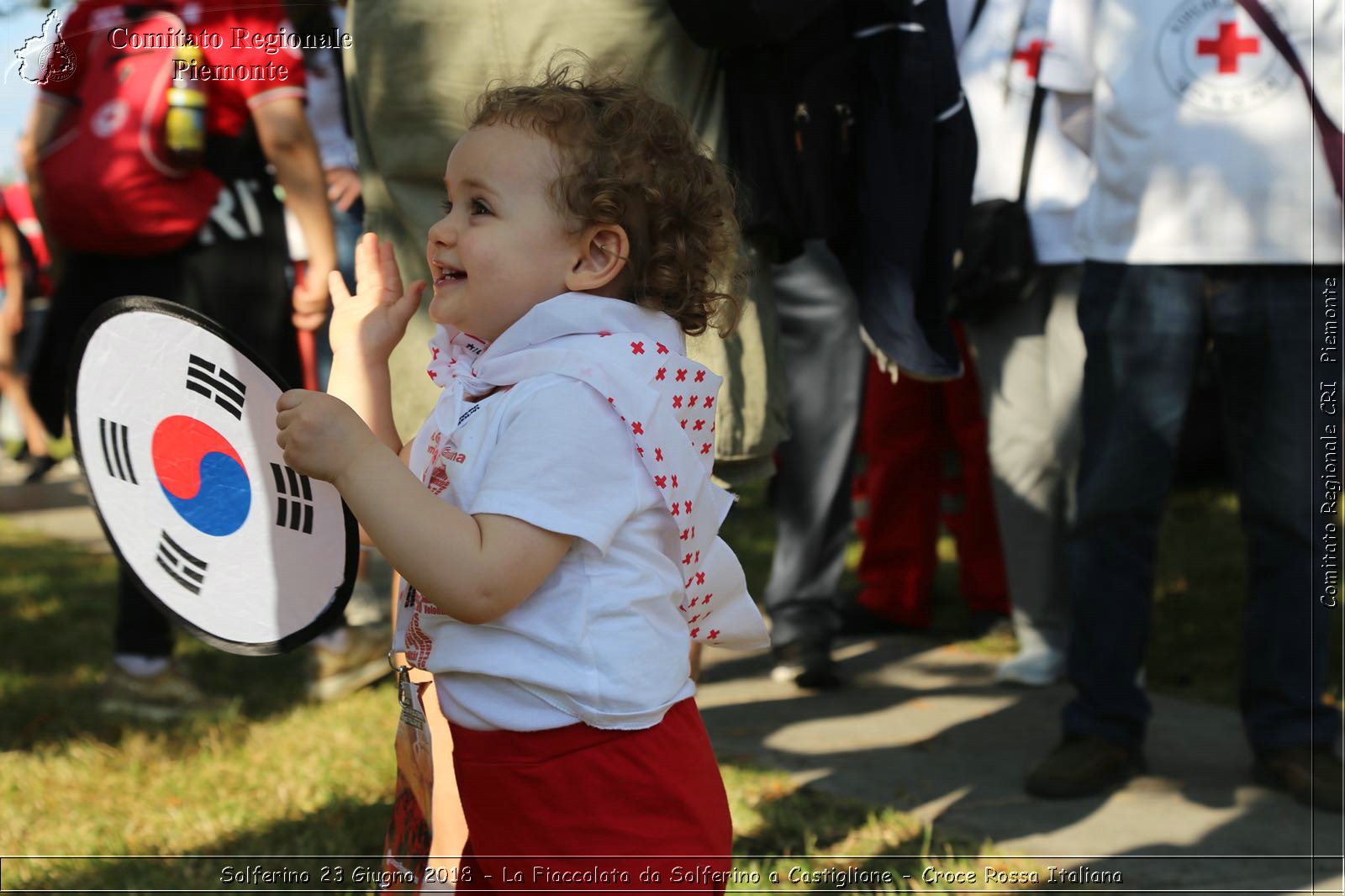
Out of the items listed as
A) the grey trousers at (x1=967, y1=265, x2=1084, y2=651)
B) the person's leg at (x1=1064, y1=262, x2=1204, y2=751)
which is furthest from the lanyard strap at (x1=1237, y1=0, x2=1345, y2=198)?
the grey trousers at (x1=967, y1=265, x2=1084, y2=651)

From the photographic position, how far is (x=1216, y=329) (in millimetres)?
3234

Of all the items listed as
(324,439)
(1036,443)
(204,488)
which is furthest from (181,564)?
(1036,443)

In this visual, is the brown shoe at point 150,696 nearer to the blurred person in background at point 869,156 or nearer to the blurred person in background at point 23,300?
the blurred person in background at point 869,156

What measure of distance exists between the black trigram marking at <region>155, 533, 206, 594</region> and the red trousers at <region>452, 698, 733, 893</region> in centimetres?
45

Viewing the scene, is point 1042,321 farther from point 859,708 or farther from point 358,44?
point 358,44

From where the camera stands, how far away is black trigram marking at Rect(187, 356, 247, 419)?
181cm

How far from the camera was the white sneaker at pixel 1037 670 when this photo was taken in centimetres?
420

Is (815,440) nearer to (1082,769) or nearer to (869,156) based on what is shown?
(1082,769)

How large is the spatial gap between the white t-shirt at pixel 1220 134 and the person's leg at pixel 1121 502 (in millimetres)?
107

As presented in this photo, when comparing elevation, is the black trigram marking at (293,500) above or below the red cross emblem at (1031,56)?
below

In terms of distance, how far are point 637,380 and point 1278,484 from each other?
2126mm

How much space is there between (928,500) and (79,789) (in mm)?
2875

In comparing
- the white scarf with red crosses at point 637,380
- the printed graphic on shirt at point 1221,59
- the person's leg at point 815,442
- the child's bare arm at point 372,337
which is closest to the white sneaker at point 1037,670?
the person's leg at point 815,442

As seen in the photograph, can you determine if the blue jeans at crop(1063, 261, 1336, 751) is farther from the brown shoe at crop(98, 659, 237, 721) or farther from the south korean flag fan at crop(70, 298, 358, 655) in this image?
the brown shoe at crop(98, 659, 237, 721)
